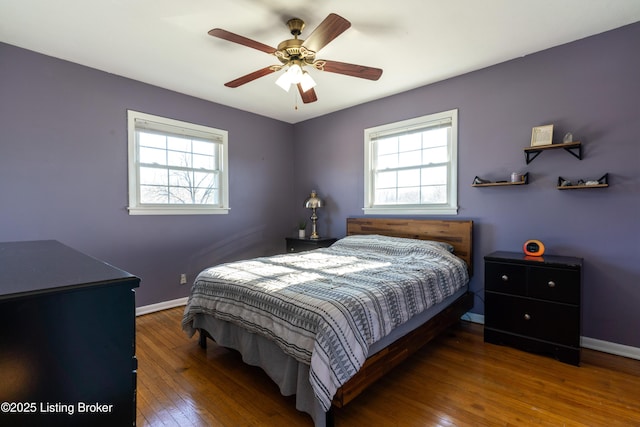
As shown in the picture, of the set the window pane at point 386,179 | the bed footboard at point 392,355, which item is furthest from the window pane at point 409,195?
the bed footboard at point 392,355

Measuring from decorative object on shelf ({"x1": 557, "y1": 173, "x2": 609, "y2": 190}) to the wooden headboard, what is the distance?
0.81m

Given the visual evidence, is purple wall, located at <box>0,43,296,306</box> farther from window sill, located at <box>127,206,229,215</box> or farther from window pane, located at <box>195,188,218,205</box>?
window pane, located at <box>195,188,218,205</box>

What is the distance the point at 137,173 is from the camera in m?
3.38

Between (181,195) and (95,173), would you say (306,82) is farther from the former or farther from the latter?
(95,173)

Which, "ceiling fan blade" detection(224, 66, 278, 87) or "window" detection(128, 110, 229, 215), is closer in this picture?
"ceiling fan blade" detection(224, 66, 278, 87)

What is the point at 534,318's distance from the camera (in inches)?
96.8

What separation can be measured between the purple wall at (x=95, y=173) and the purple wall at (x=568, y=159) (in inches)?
103

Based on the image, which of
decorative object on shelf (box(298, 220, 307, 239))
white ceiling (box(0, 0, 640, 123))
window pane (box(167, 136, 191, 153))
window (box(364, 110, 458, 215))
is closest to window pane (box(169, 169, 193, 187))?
window pane (box(167, 136, 191, 153))

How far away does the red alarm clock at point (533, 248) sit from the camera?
2629 mm

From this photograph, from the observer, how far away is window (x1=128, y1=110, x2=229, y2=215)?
3387mm

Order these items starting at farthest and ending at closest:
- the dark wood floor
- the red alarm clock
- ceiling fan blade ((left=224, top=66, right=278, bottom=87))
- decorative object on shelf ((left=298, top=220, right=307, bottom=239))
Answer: decorative object on shelf ((left=298, top=220, right=307, bottom=239)), the red alarm clock, ceiling fan blade ((left=224, top=66, right=278, bottom=87)), the dark wood floor

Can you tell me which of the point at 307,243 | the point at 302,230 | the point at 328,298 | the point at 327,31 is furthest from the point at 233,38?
the point at 302,230

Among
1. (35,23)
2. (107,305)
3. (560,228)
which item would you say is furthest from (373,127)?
(107,305)

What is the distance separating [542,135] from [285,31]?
7.80 ft
